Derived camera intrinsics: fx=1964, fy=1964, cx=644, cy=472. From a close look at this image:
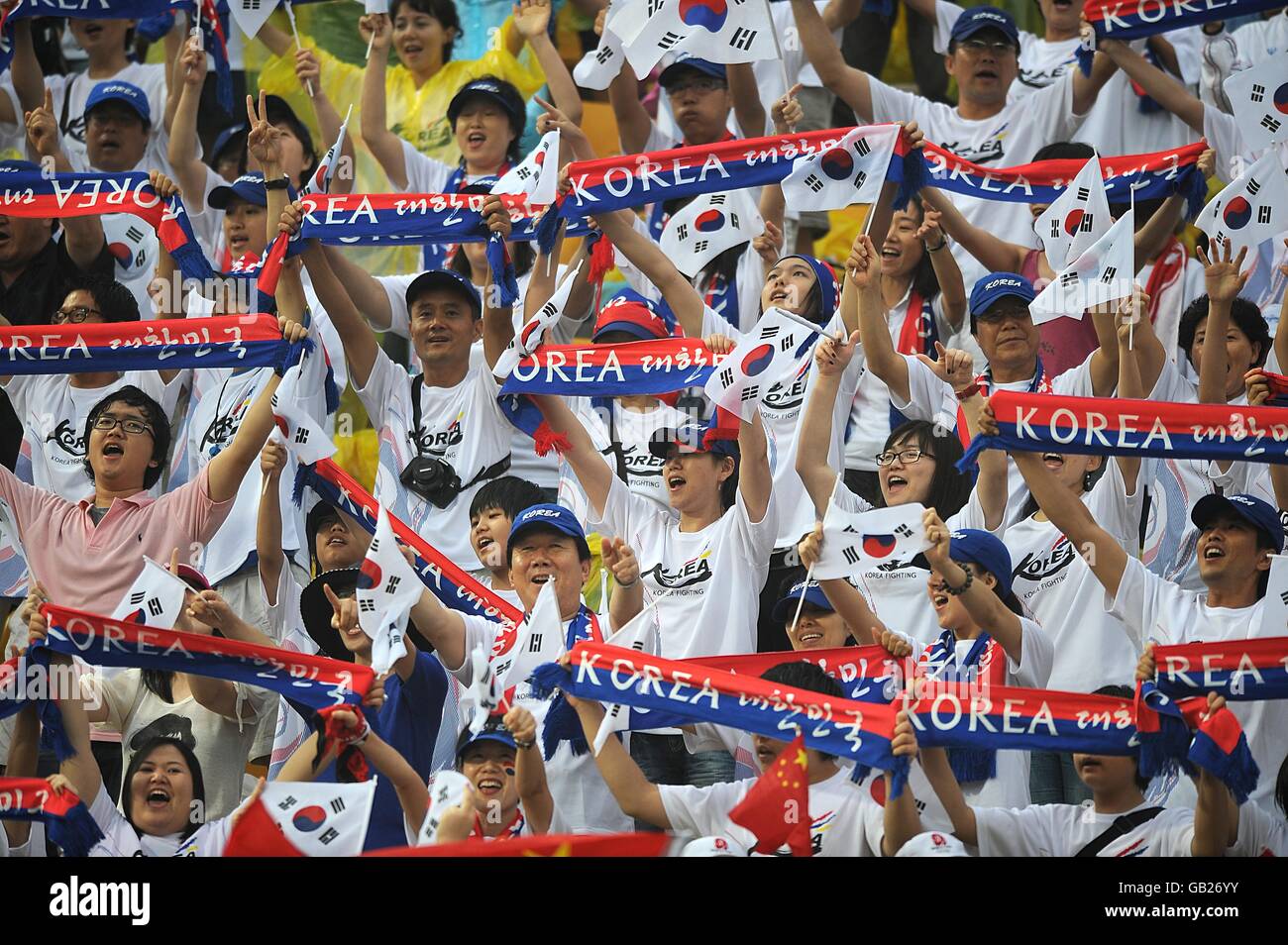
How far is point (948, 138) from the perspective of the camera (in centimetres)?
993

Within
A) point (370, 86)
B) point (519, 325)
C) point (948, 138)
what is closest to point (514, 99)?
point (370, 86)

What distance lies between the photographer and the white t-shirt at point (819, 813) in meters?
7.02

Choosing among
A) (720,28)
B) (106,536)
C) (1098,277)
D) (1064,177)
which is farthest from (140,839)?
(1064,177)

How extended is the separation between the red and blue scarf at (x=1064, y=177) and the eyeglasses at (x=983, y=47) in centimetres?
109

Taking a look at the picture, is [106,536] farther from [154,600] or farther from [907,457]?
[907,457]

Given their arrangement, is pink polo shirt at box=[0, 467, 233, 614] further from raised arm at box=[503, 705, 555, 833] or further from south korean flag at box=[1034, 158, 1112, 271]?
south korean flag at box=[1034, 158, 1112, 271]

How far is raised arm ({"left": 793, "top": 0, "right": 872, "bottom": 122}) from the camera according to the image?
32.1ft

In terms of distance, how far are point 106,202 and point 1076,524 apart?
476cm

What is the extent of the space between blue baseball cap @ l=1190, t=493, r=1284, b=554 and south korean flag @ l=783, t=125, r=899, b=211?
1.95 m

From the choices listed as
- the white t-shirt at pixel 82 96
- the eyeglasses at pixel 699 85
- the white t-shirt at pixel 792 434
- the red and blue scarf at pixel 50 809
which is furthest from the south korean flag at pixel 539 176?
the red and blue scarf at pixel 50 809

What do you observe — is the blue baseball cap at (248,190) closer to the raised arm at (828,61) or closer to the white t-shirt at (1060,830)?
the raised arm at (828,61)

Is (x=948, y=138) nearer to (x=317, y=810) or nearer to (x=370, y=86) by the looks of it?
(x=370, y=86)

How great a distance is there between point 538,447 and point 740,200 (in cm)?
185

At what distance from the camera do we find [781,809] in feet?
22.1
